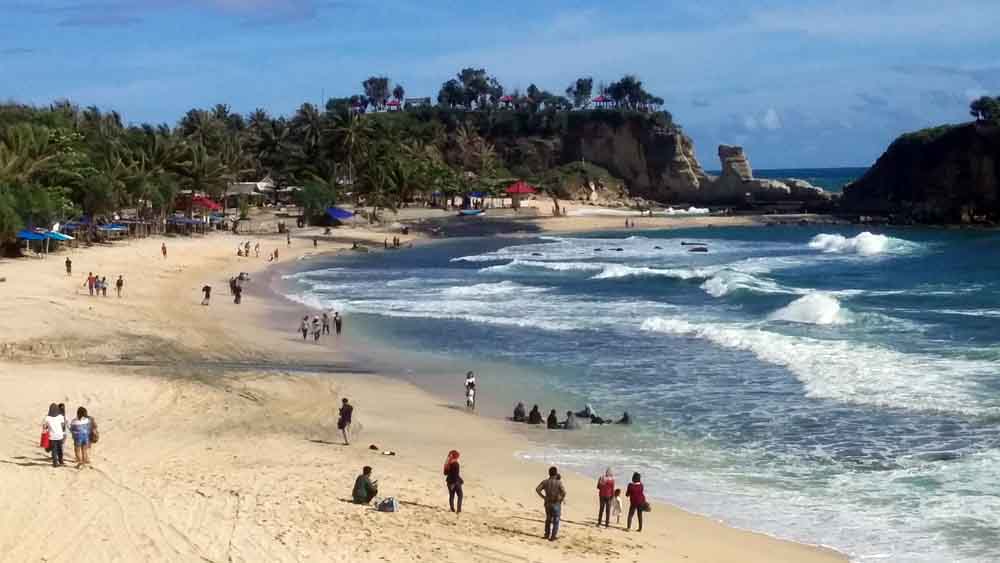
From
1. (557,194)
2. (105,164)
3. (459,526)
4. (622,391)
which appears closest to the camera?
(459,526)

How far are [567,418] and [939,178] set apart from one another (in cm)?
7921

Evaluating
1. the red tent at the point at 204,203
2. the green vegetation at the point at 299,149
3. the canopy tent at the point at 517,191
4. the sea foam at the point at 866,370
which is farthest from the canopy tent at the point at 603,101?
the sea foam at the point at 866,370

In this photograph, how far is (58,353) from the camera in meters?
24.5

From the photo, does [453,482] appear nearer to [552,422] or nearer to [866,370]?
[552,422]

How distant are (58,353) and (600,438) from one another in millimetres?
13209

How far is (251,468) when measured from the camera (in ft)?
50.5

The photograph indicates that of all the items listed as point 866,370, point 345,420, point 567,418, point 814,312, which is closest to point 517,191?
point 814,312

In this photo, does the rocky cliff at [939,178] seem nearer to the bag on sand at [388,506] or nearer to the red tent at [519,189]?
the red tent at [519,189]

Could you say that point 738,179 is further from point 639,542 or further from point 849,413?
point 639,542

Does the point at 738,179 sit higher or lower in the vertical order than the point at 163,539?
higher

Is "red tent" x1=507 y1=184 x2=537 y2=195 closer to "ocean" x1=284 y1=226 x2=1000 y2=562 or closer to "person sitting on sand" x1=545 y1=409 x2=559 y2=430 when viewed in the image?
"ocean" x1=284 y1=226 x2=1000 y2=562

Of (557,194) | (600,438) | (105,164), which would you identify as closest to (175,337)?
(600,438)

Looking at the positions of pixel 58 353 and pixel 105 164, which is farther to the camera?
pixel 105 164

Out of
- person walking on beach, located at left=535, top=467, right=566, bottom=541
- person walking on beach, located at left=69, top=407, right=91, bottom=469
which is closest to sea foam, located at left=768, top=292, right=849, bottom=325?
person walking on beach, located at left=535, top=467, right=566, bottom=541
